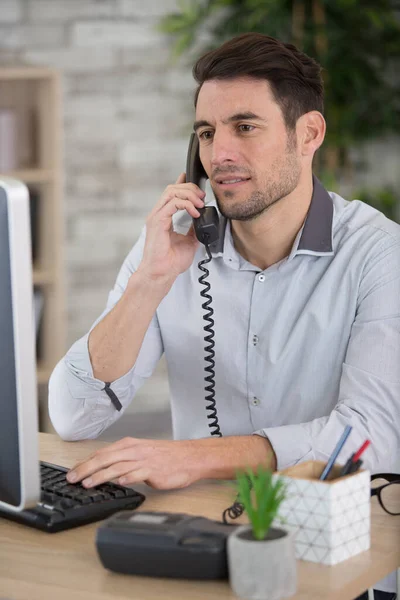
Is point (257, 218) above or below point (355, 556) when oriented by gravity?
above

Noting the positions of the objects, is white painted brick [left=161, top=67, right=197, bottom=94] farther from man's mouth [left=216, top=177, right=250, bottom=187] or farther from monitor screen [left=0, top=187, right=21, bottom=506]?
monitor screen [left=0, top=187, right=21, bottom=506]

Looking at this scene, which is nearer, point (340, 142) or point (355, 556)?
point (355, 556)

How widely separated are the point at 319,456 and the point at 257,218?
567 millimetres

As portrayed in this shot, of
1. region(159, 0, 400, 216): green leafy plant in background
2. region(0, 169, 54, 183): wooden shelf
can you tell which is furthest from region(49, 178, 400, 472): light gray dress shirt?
region(159, 0, 400, 216): green leafy plant in background

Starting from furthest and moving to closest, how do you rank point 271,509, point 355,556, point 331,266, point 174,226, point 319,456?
point 174,226
point 331,266
point 319,456
point 355,556
point 271,509

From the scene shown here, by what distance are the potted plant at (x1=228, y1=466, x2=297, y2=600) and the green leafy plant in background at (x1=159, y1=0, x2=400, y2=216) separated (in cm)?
299

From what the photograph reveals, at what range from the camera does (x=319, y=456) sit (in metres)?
1.40

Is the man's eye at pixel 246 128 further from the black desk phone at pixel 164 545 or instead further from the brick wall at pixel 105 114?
the brick wall at pixel 105 114

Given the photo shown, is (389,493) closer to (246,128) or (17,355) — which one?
(17,355)

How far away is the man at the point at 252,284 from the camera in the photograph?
167cm

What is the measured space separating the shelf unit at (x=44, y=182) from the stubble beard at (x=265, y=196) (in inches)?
78.4

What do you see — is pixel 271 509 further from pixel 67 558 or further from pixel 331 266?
pixel 331 266

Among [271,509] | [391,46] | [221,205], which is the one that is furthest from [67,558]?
[391,46]

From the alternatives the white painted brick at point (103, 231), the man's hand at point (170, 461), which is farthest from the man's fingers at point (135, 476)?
the white painted brick at point (103, 231)
